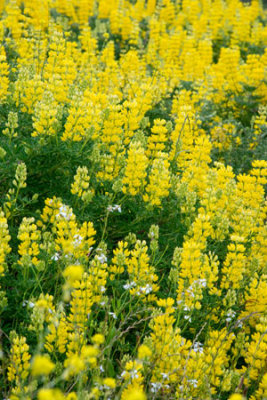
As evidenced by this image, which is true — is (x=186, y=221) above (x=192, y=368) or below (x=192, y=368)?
above

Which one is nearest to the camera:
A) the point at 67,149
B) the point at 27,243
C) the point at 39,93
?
the point at 27,243

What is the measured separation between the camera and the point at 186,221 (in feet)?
11.6

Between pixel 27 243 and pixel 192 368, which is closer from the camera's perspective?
pixel 192 368

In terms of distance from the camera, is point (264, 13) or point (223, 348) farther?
point (264, 13)

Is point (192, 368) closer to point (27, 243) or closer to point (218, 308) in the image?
point (218, 308)

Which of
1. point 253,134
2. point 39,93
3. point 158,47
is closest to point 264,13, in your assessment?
point 158,47

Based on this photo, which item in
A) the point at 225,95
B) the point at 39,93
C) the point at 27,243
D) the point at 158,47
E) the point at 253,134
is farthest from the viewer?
the point at 158,47

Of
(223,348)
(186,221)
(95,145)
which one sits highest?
(95,145)

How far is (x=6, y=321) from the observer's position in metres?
3.04

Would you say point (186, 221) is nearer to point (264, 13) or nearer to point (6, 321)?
point (6, 321)

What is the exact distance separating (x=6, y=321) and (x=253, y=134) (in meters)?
4.13

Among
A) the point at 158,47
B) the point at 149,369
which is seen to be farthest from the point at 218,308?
the point at 158,47

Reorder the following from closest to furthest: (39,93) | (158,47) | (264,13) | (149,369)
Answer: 1. (149,369)
2. (39,93)
3. (158,47)
4. (264,13)

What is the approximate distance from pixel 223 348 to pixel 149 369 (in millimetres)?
644
